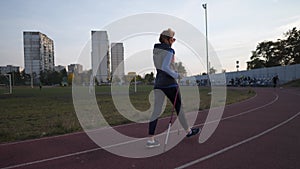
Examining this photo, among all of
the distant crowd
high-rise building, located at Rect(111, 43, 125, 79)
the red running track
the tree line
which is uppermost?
the tree line

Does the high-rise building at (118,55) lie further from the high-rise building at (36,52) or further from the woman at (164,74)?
the high-rise building at (36,52)

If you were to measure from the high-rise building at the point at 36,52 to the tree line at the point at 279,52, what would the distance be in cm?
8825

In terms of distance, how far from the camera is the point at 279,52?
195 ft

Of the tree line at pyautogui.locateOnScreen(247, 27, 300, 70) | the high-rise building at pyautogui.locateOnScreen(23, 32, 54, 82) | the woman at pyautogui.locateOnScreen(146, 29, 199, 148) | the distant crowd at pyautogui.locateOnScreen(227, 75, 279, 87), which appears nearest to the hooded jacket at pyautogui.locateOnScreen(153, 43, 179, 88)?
the woman at pyautogui.locateOnScreen(146, 29, 199, 148)

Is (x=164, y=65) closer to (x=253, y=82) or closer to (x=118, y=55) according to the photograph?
(x=118, y=55)

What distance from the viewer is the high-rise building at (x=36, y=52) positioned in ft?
353

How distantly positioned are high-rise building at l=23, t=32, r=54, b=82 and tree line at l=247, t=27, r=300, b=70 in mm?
88252

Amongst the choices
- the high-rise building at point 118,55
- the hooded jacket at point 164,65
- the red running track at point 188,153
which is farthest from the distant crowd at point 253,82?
the hooded jacket at point 164,65

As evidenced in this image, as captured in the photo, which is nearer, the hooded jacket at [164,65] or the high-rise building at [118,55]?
the hooded jacket at [164,65]

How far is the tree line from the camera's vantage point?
5433cm

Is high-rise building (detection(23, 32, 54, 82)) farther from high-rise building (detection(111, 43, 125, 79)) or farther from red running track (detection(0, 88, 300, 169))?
red running track (detection(0, 88, 300, 169))

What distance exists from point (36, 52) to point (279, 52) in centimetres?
9959

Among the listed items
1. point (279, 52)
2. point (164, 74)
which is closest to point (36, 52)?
point (279, 52)

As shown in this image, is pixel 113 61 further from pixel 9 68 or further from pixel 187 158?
pixel 9 68
